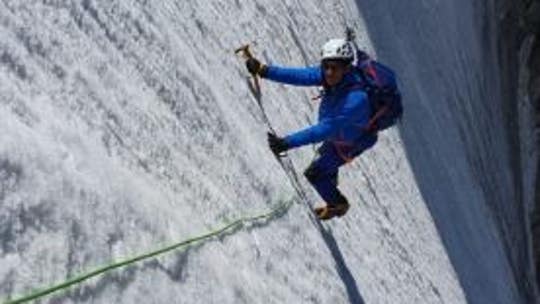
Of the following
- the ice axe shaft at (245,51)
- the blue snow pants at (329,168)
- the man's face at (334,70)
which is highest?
the ice axe shaft at (245,51)

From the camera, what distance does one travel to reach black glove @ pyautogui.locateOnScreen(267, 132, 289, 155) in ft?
15.9

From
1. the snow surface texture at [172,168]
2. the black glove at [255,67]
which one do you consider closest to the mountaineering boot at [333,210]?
the snow surface texture at [172,168]

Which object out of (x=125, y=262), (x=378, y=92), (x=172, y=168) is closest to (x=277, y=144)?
(x=378, y=92)

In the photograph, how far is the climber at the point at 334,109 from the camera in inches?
193

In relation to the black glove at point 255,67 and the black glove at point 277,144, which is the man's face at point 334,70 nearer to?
the black glove at point 255,67

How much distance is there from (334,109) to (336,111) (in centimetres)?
3

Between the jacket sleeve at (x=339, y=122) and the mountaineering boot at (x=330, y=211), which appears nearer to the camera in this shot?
the jacket sleeve at (x=339, y=122)

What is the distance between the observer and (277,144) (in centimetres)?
Result: 486

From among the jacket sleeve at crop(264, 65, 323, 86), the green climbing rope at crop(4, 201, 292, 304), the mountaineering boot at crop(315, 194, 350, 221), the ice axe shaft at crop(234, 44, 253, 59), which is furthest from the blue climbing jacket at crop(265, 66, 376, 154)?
the green climbing rope at crop(4, 201, 292, 304)

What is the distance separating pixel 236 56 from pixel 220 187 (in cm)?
132

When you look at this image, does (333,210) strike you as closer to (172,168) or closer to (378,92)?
(378,92)

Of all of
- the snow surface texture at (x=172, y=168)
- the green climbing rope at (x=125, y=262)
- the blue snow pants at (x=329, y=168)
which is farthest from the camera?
the blue snow pants at (x=329, y=168)

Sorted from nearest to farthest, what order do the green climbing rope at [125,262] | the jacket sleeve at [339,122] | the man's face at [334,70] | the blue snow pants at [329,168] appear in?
1. the green climbing rope at [125,262]
2. the jacket sleeve at [339,122]
3. the man's face at [334,70]
4. the blue snow pants at [329,168]

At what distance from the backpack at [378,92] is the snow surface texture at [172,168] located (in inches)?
21.3
